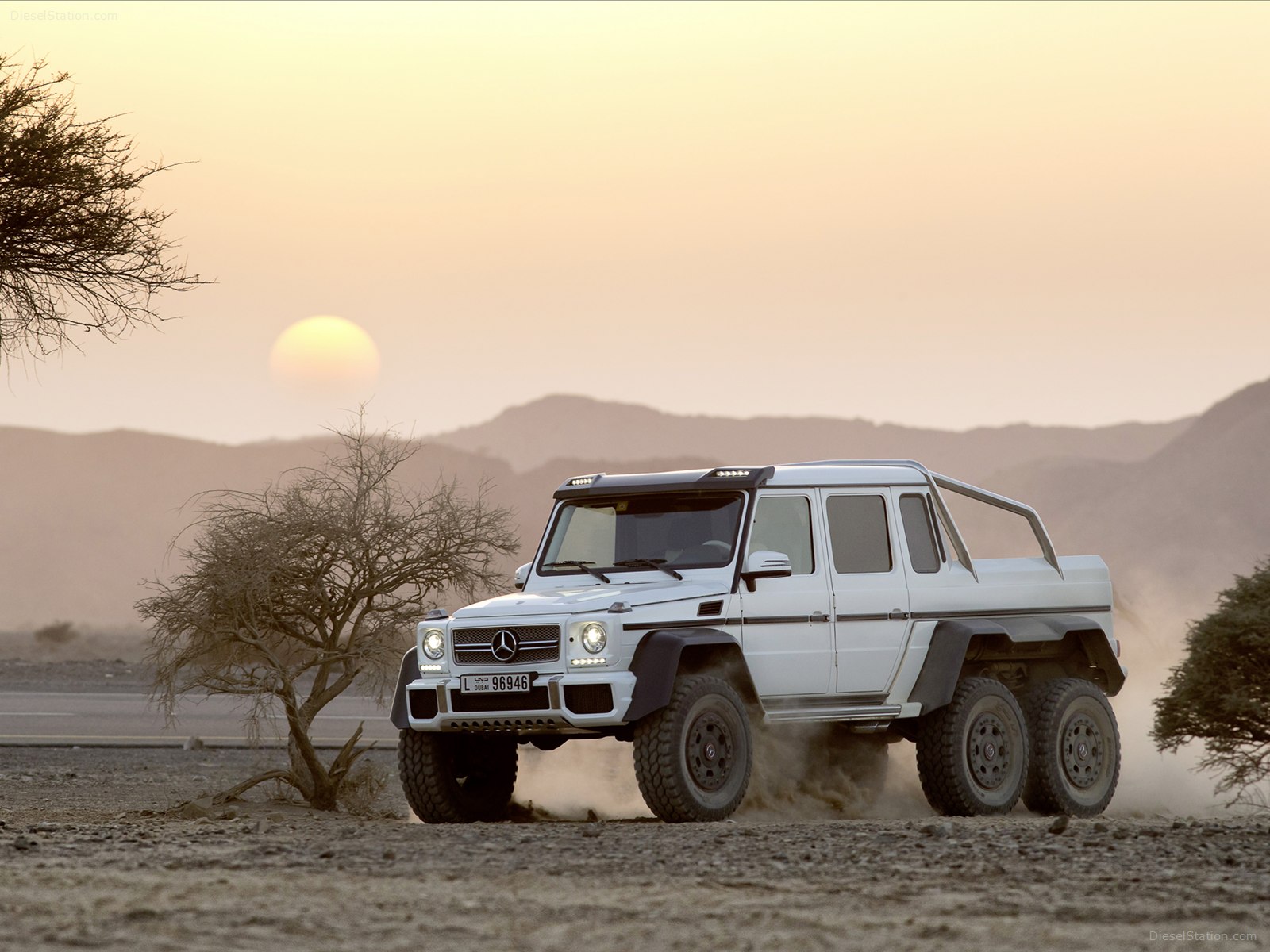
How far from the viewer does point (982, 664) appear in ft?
47.9

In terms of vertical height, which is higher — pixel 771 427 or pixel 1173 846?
pixel 771 427

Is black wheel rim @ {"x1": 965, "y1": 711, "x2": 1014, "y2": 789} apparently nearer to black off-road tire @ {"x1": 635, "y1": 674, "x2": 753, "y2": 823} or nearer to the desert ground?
the desert ground

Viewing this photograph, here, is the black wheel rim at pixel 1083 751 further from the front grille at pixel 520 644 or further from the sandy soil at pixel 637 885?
the front grille at pixel 520 644

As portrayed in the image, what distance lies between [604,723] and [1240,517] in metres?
143

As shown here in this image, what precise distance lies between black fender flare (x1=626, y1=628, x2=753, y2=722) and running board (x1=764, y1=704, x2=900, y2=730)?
3.66 ft

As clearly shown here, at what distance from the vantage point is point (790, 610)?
1302 cm

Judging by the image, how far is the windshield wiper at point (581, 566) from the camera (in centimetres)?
1324

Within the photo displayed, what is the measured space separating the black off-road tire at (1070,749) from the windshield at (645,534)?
140 inches

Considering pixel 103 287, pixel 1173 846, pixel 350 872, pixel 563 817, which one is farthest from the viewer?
pixel 103 287

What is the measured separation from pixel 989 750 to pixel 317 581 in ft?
25.2

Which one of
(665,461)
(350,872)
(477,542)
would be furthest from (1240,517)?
(350,872)

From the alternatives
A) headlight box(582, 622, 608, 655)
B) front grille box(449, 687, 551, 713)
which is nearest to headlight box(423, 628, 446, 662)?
front grille box(449, 687, 551, 713)

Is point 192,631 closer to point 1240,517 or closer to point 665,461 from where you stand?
point 1240,517

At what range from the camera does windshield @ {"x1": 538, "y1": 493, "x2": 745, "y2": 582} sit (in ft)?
42.9
